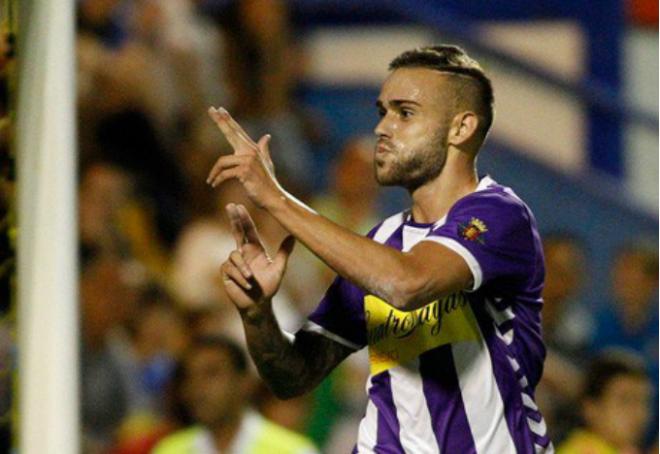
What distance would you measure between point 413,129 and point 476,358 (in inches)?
21.1

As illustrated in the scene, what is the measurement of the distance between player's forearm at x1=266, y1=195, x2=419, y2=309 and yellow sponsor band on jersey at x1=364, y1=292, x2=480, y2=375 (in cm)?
30

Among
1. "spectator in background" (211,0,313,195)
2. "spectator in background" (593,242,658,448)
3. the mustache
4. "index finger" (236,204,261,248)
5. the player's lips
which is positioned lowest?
"spectator in background" (593,242,658,448)

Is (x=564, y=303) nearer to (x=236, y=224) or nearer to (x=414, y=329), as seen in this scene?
(x=414, y=329)

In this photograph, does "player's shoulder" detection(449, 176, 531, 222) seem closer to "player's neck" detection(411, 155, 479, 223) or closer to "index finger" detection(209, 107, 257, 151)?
"player's neck" detection(411, 155, 479, 223)

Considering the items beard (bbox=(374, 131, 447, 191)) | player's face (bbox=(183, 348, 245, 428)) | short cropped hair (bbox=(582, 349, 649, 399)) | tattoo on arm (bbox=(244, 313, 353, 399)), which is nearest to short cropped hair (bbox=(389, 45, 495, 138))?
beard (bbox=(374, 131, 447, 191))

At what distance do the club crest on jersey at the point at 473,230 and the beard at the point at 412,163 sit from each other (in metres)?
0.21

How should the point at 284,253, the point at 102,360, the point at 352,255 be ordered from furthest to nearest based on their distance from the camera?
the point at 102,360
the point at 284,253
the point at 352,255

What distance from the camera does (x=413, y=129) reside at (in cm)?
342

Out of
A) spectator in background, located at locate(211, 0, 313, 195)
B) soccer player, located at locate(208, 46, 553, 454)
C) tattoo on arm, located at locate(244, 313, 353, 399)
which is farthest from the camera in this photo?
spectator in background, located at locate(211, 0, 313, 195)

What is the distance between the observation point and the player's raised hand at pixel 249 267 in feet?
11.0

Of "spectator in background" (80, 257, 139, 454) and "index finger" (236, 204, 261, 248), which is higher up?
"index finger" (236, 204, 261, 248)

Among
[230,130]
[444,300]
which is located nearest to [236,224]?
[230,130]

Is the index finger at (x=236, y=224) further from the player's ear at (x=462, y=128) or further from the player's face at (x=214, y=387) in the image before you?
the player's face at (x=214, y=387)

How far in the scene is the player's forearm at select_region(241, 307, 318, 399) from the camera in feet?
11.3
